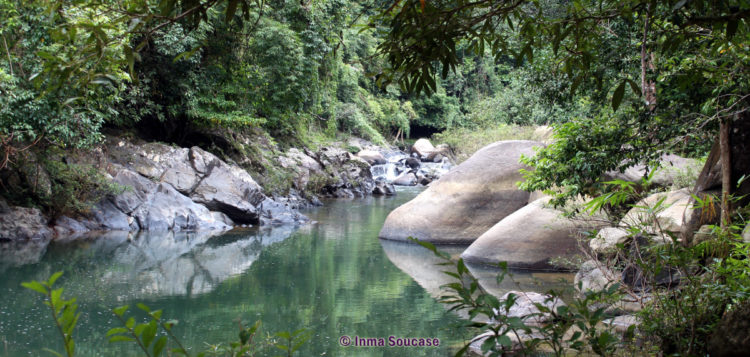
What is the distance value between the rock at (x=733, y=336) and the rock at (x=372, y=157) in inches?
922

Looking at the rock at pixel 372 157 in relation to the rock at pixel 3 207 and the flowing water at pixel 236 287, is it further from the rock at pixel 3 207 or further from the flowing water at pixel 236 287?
the rock at pixel 3 207

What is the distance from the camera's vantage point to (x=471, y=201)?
10117mm

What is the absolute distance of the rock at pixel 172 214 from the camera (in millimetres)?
11766

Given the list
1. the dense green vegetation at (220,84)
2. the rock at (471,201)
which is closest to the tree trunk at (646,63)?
the dense green vegetation at (220,84)

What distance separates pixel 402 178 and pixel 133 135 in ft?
40.9

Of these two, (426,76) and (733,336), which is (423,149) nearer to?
A: (426,76)

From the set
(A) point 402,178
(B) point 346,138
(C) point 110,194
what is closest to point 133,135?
(C) point 110,194

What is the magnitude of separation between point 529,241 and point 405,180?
15.9 meters

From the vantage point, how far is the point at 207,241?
10.8 meters

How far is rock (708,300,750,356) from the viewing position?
2.11 meters

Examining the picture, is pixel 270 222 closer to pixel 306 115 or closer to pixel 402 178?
pixel 306 115

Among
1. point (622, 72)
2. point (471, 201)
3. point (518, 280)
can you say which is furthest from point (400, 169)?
point (622, 72)

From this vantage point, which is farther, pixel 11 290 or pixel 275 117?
pixel 275 117

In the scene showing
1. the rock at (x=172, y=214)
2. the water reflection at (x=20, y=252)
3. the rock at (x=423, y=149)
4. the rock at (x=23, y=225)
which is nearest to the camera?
the water reflection at (x=20, y=252)
